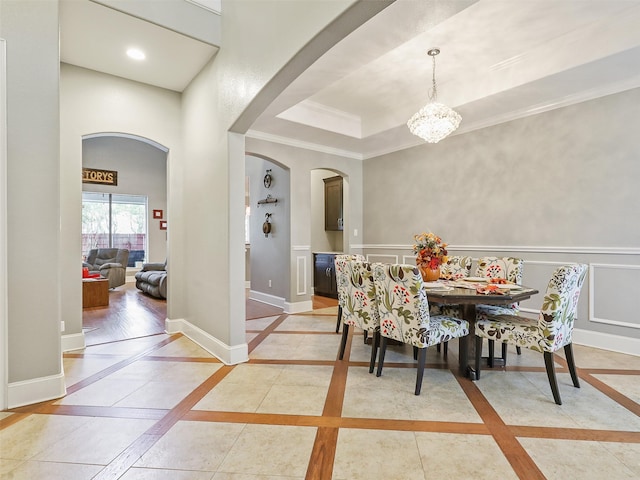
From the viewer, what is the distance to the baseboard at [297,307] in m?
5.16

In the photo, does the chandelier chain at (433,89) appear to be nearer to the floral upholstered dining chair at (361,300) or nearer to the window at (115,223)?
the floral upholstered dining chair at (361,300)

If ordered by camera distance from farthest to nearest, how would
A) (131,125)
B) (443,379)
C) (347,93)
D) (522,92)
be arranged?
(347,93) → (131,125) → (522,92) → (443,379)

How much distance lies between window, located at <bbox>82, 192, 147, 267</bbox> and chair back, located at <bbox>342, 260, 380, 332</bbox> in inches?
309

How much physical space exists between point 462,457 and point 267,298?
4.47 m

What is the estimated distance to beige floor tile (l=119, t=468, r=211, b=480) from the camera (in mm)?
1568

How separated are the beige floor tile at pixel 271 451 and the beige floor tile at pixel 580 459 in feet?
3.83

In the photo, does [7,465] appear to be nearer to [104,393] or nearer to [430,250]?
[104,393]

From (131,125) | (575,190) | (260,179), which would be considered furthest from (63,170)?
(575,190)

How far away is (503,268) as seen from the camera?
138 inches

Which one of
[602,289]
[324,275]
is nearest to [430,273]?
[602,289]

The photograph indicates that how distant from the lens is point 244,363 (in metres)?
3.04

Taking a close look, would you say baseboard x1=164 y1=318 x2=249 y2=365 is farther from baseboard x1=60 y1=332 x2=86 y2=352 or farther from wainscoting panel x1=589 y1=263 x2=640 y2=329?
wainscoting panel x1=589 y1=263 x2=640 y2=329

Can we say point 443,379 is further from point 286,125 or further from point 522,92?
point 286,125

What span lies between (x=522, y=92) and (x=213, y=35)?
10.4 ft
